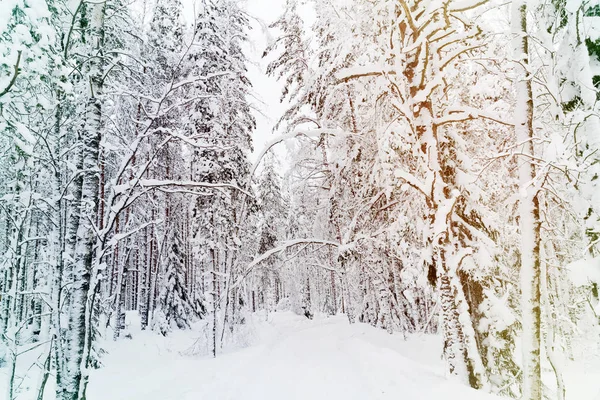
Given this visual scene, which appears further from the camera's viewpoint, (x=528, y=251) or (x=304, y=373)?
(x=304, y=373)

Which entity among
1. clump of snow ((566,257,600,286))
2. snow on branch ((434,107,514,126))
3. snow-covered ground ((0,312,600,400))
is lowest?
snow-covered ground ((0,312,600,400))

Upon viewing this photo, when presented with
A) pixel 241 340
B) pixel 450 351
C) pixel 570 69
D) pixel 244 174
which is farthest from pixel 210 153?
pixel 570 69

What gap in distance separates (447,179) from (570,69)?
128 inches

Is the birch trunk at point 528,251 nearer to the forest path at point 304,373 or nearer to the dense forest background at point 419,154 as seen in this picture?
the dense forest background at point 419,154

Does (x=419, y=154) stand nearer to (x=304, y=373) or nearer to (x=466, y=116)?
(x=466, y=116)

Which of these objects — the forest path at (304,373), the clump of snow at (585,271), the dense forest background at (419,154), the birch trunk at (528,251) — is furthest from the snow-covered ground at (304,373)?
the clump of snow at (585,271)

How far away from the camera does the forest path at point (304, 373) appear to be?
4.86 m

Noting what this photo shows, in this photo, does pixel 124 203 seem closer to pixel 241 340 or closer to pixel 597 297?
pixel 597 297

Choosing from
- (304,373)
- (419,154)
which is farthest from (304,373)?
(419,154)

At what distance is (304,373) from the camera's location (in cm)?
636

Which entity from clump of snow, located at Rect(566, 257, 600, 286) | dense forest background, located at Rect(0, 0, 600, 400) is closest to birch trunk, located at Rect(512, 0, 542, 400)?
dense forest background, located at Rect(0, 0, 600, 400)

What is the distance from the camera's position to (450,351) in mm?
5176

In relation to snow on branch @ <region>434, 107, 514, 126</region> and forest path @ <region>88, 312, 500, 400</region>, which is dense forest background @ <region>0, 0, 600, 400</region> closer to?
snow on branch @ <region>434, 107, 514, 126</region>

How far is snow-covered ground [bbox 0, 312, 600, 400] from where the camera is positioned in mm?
4895
